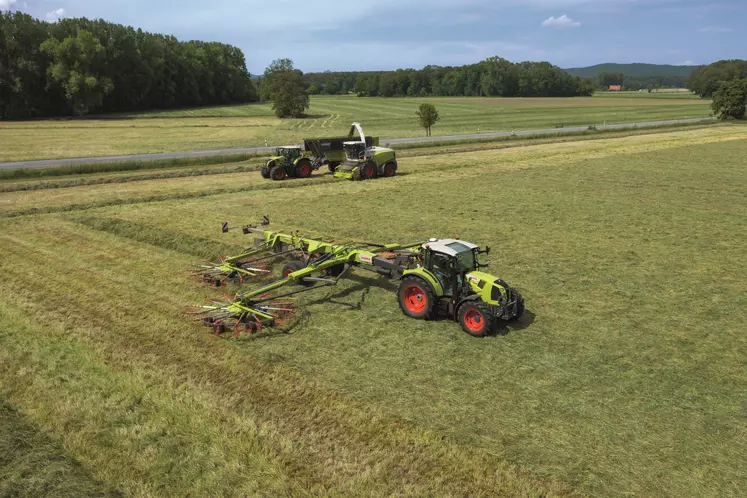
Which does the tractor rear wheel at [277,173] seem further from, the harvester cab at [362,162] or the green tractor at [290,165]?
the harvester cab at [362,162]

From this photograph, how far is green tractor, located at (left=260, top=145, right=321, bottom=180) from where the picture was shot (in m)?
33.0

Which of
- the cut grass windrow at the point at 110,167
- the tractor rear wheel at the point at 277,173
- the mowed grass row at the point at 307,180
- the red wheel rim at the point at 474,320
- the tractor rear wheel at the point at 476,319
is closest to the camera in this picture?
the tractor rear wheel at the point at 476,319

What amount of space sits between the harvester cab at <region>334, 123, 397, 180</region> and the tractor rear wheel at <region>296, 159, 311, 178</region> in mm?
1830

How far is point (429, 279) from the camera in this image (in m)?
12.3

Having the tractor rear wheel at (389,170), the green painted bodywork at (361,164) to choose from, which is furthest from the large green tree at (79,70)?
the tractor rear wheel at (389,170)

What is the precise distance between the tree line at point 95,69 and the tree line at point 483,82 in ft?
179

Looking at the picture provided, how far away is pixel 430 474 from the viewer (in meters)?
7.67

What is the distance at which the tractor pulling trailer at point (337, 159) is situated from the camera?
108ft

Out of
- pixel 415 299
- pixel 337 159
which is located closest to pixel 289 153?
pixel 337 159

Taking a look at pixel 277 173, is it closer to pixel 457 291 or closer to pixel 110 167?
pixel 110 167

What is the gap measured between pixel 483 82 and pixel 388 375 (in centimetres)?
15896

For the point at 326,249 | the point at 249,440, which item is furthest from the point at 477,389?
the point at 326,249

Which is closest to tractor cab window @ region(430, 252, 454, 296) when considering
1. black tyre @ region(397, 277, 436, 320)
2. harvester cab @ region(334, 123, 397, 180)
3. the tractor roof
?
the tractor roof

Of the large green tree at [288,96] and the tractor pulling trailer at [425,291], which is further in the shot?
the large green tree at [288,96]
